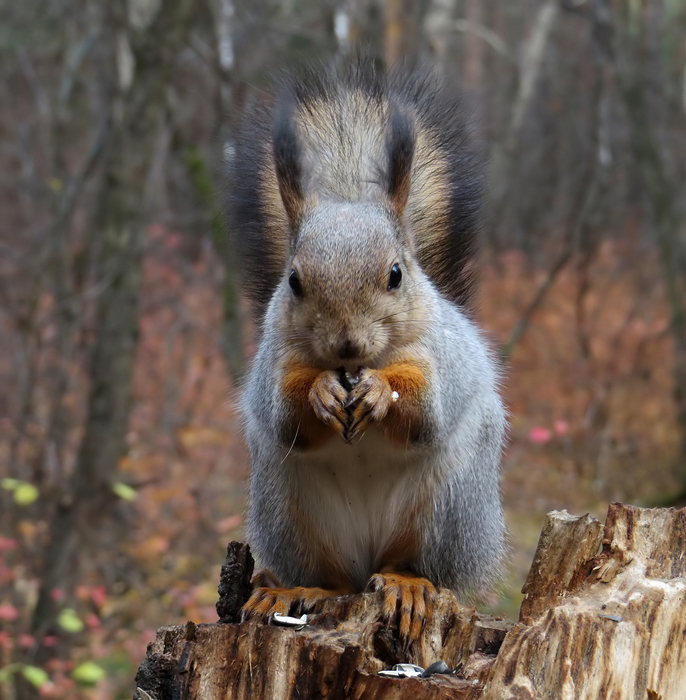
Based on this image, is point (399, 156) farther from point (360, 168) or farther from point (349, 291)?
point (349, 291)

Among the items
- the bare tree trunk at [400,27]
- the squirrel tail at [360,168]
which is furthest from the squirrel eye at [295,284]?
the bare tree trunk at [400,27]

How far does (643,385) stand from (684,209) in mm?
2350

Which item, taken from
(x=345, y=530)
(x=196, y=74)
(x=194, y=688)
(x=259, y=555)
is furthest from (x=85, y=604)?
(x=196, y=74)

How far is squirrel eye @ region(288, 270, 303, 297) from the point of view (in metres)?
2.36

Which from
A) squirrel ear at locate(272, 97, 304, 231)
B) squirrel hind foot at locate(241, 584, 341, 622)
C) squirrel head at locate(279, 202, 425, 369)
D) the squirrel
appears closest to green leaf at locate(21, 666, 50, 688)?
the squirrel

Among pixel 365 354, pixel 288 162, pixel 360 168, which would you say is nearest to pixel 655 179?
pixel 360 168

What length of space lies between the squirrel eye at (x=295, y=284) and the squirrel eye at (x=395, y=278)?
226 millimetres

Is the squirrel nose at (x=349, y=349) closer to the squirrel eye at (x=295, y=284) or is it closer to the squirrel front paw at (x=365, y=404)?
the squirrel front paw at (x=365, y=404)

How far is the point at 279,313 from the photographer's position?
8.30ft

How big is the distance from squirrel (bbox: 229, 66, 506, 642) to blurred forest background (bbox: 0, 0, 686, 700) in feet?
1.55

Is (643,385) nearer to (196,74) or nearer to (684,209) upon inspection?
(684,209)

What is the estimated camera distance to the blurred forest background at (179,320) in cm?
490

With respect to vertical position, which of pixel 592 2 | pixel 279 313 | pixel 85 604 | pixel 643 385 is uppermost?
pixel 592 2

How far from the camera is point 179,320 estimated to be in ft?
26.3
